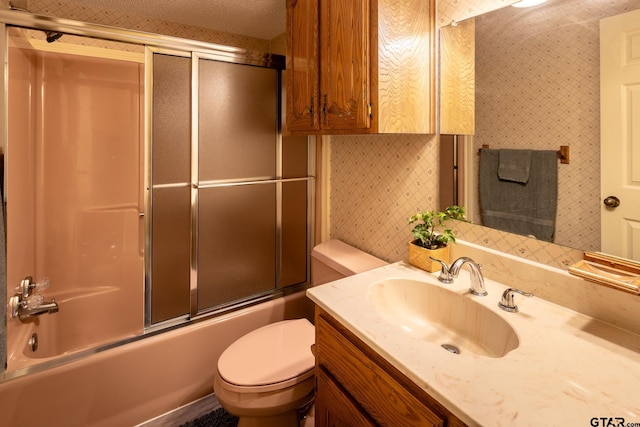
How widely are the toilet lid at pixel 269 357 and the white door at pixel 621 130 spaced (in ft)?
3.94

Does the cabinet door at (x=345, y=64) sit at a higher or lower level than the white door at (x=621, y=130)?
higher

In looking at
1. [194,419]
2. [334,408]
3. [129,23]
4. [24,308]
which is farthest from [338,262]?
[129,23]

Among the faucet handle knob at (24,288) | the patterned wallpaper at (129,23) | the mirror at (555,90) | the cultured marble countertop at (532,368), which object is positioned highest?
the patterned wallpaper at (129,23)

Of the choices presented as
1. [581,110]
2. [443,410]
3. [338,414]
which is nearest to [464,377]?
[443,410]

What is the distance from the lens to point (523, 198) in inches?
44.1

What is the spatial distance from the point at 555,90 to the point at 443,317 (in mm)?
821

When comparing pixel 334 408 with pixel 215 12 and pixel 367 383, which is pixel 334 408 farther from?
pixel 215 12

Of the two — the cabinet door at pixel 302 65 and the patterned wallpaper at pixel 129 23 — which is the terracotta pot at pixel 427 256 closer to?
the cabinet door at pixel 302 65

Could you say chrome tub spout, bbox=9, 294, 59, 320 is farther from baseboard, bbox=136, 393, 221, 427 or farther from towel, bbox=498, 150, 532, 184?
towel, bbox=498, 150, 532, 184

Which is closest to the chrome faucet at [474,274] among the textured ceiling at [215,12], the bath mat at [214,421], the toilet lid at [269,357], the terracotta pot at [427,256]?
the terracotta pot at [427,256]

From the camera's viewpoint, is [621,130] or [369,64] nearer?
[621,130]

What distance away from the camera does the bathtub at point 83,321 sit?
73.2 inches

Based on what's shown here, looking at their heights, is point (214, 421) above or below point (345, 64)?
below

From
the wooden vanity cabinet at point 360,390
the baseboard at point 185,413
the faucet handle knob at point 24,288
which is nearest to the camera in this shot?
the wooden vanity cabinet at point 360,390
